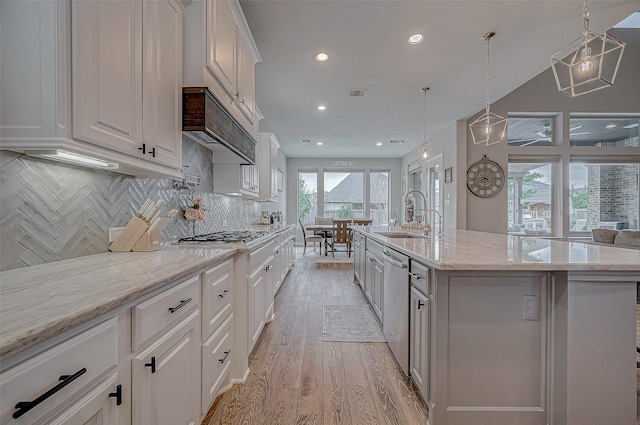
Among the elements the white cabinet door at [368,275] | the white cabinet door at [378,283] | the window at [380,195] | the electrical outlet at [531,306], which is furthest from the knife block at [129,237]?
the window at [380,195]

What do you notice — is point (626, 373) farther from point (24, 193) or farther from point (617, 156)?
point (617, 156)

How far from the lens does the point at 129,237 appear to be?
5.32ft

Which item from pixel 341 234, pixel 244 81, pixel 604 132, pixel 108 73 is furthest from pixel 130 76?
pixel 604 132

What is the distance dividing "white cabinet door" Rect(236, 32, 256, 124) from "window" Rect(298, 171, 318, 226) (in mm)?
6675

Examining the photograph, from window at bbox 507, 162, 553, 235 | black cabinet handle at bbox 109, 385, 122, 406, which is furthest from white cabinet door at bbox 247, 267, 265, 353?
window at bbox 507, 162, 553, 235

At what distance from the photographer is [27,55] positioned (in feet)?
3.17

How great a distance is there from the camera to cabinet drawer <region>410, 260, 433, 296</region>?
1.56m

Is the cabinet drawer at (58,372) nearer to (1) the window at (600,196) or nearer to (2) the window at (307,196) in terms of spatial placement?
(1) the window at (600,196)

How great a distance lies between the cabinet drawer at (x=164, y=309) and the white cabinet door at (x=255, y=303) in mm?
703

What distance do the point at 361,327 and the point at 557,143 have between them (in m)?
5.89

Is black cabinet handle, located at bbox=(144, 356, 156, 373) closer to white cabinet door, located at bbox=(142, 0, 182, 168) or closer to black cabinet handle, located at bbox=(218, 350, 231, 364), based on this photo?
black cabinet handle, located at bbox=(218, 350, 231, 364)

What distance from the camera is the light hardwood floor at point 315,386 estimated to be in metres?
1.64

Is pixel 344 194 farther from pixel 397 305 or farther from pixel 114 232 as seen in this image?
pixel 114 232

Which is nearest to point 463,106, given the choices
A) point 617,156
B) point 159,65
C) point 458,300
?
point 617,156
